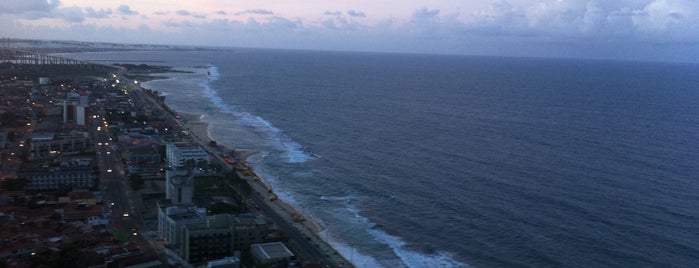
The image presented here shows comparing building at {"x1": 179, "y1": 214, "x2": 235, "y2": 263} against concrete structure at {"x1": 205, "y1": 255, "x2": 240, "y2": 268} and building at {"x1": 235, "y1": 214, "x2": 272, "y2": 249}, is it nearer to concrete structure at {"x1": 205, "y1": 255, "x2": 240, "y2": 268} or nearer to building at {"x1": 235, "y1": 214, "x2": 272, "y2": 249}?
building at {"x1": 235, "y1": 214, "x2": 272, "y2": 249}

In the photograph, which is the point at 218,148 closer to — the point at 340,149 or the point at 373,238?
the point at 340,149

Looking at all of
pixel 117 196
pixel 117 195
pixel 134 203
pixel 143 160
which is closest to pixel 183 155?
pixel 143 160

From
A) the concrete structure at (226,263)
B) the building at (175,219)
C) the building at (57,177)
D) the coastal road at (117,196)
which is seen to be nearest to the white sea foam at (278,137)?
the coastal road at (117,196)

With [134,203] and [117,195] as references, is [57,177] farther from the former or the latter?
[134,203]

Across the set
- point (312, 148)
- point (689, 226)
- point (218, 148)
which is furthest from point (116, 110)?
point (689, 226)

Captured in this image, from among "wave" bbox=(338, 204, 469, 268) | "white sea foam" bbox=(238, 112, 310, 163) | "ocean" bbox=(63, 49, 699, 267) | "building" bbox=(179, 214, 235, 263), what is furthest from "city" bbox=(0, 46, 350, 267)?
"white sea foam" bbox=(238, 112, 310, 163)
